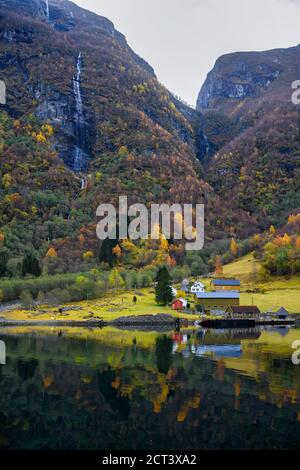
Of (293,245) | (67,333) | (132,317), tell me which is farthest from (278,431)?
(293,245)

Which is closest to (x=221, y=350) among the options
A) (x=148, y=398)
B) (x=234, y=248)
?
(x=148, y=398)

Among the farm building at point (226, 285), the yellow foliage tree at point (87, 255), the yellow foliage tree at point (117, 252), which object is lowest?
the farm building at point (226, 285)

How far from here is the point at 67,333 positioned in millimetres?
75875

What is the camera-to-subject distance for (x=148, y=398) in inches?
1305

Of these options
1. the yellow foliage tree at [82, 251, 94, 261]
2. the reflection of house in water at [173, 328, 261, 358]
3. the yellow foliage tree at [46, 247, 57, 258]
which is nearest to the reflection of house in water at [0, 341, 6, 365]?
the reflection of house in water at [173, 328, 261, 358]

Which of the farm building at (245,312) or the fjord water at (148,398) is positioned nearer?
the fjord water at (148,398)

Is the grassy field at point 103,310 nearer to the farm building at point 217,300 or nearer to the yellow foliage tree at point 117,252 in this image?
the farm building at point 217,300

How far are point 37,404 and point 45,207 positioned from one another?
15789 centimetres

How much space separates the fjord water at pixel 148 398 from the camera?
25.7 meters

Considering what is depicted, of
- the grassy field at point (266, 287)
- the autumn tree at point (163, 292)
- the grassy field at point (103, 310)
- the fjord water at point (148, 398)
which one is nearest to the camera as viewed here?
the fjord water at point (148, 398)

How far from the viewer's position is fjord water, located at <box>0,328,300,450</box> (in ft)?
84.4

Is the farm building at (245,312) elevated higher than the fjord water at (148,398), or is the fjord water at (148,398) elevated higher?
the fjord water at (148,398)

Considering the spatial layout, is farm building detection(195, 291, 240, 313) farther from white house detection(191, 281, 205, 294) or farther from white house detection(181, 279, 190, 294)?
white house detection(181, 279, 190, 294)

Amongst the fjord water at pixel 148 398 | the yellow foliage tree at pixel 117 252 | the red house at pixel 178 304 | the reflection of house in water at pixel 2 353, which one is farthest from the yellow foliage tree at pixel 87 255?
the fjord water at pixel 148 398
